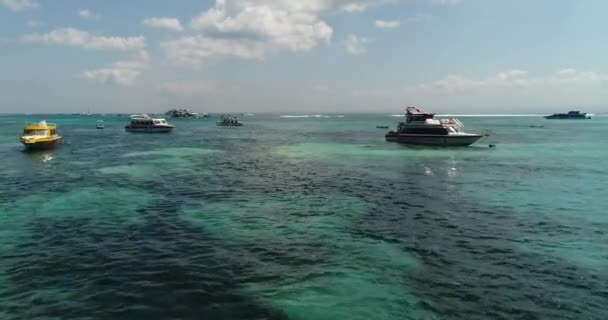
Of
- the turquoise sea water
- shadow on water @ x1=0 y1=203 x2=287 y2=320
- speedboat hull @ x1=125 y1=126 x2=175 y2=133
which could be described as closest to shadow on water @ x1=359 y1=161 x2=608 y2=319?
the turquoise sea water

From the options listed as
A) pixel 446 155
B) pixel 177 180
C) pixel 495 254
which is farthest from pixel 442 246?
pixel 446 155

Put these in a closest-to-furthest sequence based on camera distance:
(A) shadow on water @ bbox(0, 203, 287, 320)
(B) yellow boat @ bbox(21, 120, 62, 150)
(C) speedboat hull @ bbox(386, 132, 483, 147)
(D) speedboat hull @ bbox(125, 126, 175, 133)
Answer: (A) shadow on water @ bbox(0, 203, 287, 320) → (B) yellow boat @ bbox(21, 120, 62, 150) → (C) speedboat hull @ bbox(386, 132, 483, 147) → (D) speedboat hull @ bbox(125, 126, 175, 133)

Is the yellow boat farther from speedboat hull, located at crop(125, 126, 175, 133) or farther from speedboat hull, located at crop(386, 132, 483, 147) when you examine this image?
speedboat hull, located at crop(386, 132, 483, 147)

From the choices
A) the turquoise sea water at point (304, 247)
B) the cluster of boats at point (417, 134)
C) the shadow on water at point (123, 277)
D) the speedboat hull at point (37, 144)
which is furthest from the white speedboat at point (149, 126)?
the shadow on water at point (123, 277)

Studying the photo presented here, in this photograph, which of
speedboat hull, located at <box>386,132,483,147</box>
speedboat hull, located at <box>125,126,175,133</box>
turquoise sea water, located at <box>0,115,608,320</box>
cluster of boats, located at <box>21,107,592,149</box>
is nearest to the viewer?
turquoise sea water, located at <box>0,115,608,320</box>

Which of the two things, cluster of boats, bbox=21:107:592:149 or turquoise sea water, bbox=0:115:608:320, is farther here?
cluster of boats, bbox=21:107:592:149

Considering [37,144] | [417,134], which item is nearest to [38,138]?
[37,144]

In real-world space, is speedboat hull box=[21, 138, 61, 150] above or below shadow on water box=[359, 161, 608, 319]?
above

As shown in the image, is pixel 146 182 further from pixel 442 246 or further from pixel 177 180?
pixel 442 246
